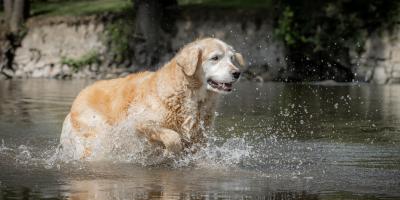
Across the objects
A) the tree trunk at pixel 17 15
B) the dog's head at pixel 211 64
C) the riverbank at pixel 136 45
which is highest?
the tree trunk at pixel 17 15

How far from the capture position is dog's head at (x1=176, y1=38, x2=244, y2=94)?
37.1 ft

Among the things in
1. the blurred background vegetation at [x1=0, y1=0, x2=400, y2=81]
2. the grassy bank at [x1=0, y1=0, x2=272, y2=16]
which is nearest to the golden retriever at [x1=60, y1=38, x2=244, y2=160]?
the blurred background vegetation at [x1=0, y1=0, x2=400, y2=81]

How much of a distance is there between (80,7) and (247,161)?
86.0 ft

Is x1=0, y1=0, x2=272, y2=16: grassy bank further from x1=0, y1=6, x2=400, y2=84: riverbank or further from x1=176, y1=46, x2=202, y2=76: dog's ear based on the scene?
x1=176, y1=46, x2=202, y2=76: dog's ear

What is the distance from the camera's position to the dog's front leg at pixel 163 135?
36.0 ft

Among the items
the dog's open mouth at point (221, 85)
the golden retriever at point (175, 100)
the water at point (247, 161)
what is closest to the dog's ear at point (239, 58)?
the golden retriever at point (175, 100)

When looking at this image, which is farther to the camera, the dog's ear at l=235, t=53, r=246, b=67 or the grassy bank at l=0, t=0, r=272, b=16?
the grassy bank at l=0, t=0, r=272, b=16

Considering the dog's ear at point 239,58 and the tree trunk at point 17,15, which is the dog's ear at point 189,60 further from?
the tree trunk at point 17,15

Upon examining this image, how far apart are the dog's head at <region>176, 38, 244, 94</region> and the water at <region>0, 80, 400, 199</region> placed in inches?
32.7

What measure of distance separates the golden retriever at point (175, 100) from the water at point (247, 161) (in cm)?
34

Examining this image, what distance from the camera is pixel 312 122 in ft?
54.6

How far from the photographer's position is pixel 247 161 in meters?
11.7

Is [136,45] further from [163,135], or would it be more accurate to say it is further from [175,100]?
[163,135]

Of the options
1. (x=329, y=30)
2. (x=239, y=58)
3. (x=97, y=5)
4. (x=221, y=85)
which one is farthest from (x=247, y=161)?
(x=97, y=5)
